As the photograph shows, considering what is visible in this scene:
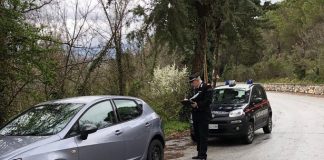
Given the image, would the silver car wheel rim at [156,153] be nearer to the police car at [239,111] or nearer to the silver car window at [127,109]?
the silver car window at [127,109]

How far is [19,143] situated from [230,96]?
31.0 feet

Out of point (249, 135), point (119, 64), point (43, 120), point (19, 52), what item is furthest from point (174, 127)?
point (43, 120)

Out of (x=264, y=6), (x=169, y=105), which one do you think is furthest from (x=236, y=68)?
(x=169, y=105)

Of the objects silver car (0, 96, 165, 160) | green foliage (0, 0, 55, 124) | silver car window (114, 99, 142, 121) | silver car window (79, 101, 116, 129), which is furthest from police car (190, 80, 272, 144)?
silver car window (79, 101, 116, 129)

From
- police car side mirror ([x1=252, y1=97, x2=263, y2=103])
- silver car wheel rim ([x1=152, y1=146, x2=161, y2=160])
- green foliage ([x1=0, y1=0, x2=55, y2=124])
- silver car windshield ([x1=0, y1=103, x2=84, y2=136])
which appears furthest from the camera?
police car side mirror ([x1=252, y1=97, x2=263, y2=103])

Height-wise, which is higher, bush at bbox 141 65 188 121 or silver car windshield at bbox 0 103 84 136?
silver car windshield at bbox 0 103 84 136

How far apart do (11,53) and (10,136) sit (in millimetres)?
3896

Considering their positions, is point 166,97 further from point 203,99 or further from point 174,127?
point 203,99

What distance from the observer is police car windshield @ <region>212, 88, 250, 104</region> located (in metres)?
14.9

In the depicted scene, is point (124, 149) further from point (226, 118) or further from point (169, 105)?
point (169, 105)

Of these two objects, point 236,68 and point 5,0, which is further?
point 236,68

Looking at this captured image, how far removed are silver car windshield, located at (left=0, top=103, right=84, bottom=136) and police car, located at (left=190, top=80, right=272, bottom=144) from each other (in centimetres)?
665

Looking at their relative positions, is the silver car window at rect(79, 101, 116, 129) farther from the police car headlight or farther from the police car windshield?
the police car windshield

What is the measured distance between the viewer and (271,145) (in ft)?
44.6
